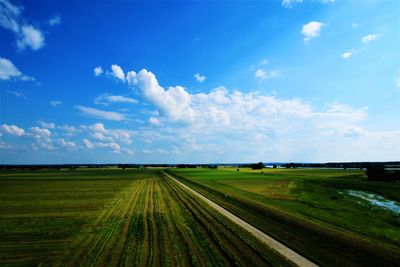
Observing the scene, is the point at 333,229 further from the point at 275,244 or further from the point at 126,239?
the point at 126,239

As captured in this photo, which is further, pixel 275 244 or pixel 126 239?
pixel 126 239

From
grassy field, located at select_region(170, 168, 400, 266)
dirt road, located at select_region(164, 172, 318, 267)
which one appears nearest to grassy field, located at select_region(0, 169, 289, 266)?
dirt road, located at select_region(164, 172, 318, 267)

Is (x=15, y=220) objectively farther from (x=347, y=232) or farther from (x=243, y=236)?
(x=347, y=232)

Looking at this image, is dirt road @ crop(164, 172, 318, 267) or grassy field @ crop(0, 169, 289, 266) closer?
dirt road @ crop(164, 172, 318, 267)

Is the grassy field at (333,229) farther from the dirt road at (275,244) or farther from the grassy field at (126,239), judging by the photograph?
the grassy field at (126,239)

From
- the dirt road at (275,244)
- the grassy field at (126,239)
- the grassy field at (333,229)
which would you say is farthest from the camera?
the grassy field at (333,229)

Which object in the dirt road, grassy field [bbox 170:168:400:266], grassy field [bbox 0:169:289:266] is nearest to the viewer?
the dirt road

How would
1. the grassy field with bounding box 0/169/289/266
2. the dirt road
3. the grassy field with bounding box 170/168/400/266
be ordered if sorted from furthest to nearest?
the grassy field with bounding box 170/168/400/266 → the grassy field with bounding box 0/169/289/266 → the dirt road

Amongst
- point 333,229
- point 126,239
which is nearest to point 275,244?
point 333,229

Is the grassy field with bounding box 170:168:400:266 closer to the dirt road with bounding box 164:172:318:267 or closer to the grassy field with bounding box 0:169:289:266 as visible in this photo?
the dirt road with bounding box 164:172:318:267

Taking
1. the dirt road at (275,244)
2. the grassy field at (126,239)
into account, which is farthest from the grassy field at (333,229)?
the grassy field at (126,239)

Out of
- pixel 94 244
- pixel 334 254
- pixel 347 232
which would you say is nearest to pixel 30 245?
pixel 94 244
